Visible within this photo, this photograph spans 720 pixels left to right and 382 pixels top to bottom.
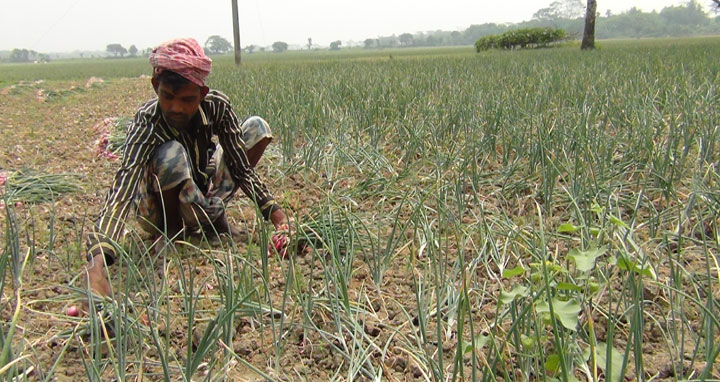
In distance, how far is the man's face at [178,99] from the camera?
1.33 meters

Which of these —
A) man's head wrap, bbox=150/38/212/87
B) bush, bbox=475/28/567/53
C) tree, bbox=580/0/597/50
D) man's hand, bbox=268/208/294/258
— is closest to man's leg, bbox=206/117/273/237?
man's hand, bbox=268/208/294/258

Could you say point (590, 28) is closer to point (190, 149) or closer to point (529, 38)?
point (529, 38)

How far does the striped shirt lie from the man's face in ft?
0.23

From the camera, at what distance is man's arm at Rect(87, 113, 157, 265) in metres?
1.18

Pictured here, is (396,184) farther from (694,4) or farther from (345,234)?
(694,4)

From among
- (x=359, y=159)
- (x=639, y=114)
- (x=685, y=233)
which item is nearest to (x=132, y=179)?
(x=359, y=159)

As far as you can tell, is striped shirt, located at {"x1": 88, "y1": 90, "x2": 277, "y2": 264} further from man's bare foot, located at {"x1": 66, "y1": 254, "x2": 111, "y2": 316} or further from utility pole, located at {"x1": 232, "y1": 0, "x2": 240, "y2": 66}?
utility pole, located at {"x1": 232, "y1": 0, "x2": 240, "y2": 66}

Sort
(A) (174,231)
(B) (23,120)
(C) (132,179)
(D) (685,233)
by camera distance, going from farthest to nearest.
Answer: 1. (B) (23,120)
2. (A) (174,231)
3. (D) (685,233)
4. (C) (132,179)

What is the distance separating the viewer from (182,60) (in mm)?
1265

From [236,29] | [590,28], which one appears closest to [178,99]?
[590,28]

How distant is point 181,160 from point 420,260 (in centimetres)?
70

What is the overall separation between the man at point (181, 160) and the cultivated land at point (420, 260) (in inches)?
3.3

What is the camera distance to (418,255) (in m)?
1.46

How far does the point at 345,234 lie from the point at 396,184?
68 centimetres
